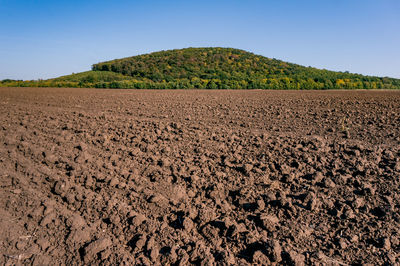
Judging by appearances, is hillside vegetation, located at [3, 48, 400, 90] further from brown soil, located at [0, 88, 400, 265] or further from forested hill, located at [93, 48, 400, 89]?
brown soil, located at [0, 88, 400, 265]

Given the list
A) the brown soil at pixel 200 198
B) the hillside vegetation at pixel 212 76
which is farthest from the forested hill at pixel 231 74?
the brown soil at pixel 200 198

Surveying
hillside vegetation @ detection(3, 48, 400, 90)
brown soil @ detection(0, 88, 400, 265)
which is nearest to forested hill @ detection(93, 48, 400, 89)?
hillside vegetation @ detection(3, 48, 400, 90)

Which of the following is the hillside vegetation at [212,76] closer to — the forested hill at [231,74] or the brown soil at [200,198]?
the forested hill at [231,74]

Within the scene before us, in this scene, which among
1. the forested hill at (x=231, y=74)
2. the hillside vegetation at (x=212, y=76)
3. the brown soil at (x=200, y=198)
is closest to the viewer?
the brown soil at (x=200, y=198)

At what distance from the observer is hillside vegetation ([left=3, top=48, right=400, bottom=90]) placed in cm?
3356

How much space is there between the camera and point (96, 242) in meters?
2.88

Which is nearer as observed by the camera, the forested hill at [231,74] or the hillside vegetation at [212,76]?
the forested hill at [231,74]

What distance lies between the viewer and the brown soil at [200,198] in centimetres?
278

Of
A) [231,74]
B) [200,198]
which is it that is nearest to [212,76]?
[231,74]

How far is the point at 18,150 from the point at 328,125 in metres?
8.74

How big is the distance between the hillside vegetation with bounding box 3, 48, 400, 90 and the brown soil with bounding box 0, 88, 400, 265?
2740 cm

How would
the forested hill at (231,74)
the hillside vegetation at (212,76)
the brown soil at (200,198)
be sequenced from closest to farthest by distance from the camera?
1. the brown soil at (200,198)
2. the forested hill at (231,74)
3. the hillside vegetation at (212,76)

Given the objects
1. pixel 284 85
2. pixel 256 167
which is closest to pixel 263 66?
pixel 284 85

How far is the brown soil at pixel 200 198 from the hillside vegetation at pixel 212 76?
2740 centimetres
